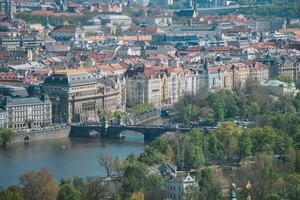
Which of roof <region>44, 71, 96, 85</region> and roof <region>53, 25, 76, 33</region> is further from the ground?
roof <region>44, 71, 96, 85</region>

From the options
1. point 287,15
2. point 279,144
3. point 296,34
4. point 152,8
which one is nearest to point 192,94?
point 279,144

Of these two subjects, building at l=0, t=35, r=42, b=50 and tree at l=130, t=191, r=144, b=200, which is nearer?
Answer: tree at l=130, t=191, r=144, b=200

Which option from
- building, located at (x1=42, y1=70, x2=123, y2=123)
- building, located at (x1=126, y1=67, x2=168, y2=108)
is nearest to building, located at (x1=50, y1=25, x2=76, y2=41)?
building, located at (x1=126, y1=67, x2=168, y2=108)

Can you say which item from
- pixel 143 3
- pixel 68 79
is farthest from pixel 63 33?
pixel 143 3

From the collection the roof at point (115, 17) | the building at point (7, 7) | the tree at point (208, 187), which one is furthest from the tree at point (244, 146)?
the building at point (7, 7)

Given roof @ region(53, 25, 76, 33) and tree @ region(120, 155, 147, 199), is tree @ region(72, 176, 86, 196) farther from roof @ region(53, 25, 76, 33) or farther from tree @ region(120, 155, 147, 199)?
roof @ region(53, 25, 76, 33)

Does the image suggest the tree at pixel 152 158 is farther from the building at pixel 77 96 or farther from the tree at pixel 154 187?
the building at pixel 77 96

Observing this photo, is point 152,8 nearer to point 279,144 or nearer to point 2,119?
point 2,119

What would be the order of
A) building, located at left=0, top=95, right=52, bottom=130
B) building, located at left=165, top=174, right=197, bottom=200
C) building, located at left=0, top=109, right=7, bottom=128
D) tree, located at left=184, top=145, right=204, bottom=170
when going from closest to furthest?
building, located at left=165, top=174, right=197, bottom=200 → tree, located at left=184, top=145, right=204, bottom=170 → building, located at left=0, top=109, right=7, bottom=128 → building, located at left=0, top=95, right=52, bottom=130
